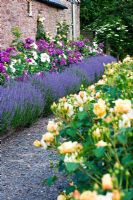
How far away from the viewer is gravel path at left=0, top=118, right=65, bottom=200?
177 inches

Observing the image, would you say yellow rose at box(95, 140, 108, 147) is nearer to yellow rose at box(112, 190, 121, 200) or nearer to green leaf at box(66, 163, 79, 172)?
green leaf at box(66, 163, 79, 172)

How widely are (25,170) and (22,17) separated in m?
9.99

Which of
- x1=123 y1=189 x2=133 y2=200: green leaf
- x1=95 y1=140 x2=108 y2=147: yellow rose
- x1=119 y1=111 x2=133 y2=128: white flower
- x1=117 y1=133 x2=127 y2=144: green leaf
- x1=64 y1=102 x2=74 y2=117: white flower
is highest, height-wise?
x1=119 y1=111 x2=133 y2=128: white flower

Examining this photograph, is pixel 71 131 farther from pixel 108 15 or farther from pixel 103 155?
pixel 108 15

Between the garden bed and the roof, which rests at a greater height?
the roof

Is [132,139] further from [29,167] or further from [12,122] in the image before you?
[12,122]

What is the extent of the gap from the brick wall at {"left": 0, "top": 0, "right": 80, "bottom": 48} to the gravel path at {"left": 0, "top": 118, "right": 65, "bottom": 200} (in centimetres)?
655

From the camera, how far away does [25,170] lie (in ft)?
17.3

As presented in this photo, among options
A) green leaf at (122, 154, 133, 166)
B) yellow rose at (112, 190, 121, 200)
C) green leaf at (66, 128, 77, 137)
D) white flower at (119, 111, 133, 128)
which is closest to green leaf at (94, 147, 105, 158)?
green leaf at (122, 154, 133, 166)

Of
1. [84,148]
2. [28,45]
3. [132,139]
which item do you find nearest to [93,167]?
[84,148]

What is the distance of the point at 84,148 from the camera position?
89.4 inches

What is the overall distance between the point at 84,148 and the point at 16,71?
7206 millimetres

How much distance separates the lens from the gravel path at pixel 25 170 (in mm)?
4492

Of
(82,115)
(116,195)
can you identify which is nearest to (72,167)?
(116,195)
